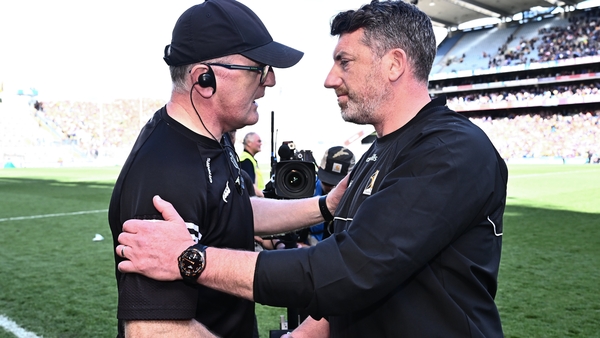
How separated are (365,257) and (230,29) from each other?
956mm

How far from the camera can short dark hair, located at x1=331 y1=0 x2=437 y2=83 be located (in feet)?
6.39

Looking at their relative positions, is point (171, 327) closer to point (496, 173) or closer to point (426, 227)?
point (426, 227)

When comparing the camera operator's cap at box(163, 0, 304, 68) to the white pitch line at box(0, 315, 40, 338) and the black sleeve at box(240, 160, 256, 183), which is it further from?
the black sleeve at box(240, 160, 256, 183)

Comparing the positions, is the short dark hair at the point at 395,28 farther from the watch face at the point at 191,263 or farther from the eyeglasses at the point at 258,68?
the watch face at the point at 191,263

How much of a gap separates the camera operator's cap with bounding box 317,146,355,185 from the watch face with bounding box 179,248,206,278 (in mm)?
3271

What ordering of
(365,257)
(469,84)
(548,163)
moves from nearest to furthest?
(365,257) → (548,163) → (469,84)

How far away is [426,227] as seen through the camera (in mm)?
1532

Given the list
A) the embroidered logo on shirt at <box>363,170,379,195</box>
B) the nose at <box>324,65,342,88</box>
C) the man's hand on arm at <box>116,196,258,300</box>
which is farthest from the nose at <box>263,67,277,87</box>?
the man's hand on arm at <box>116,196,258,300</box>

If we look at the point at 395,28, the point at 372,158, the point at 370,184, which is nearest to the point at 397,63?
the point at 395,28

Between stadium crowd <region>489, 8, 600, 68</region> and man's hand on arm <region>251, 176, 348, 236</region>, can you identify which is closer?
man's hand on arm <region>251, 176, 348, 236</region>

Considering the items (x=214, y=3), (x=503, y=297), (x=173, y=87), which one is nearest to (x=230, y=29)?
(x=214, y=3)

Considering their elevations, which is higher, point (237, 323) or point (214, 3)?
point (214, 3)

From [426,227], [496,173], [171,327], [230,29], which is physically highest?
[230,29]

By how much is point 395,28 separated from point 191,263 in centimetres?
110
